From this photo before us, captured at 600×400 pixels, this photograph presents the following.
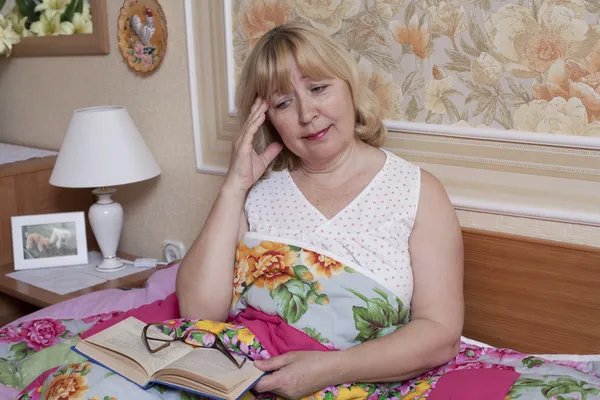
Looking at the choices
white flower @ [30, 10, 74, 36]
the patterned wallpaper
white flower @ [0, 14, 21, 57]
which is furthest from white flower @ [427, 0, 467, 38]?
white flower @ [0, 14, 21, 57]

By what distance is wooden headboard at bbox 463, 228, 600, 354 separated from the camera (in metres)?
1.57

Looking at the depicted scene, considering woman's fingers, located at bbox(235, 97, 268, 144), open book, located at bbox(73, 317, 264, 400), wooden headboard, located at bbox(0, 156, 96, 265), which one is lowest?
open book, located at bbox(73, 317, 264, 400)

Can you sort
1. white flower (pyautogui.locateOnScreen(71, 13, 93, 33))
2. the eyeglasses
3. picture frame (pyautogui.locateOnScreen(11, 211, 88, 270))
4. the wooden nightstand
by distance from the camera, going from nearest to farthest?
the eyeglasses
the wooden nightstand
picture frame (pyautogui.locateOnScreen(11, 211, 88, 270))
white flower (pyautogui.locateOnScreen(71, 13, 93, 33))

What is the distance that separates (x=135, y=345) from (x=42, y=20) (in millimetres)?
1730

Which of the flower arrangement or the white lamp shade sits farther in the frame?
the flower arrangement

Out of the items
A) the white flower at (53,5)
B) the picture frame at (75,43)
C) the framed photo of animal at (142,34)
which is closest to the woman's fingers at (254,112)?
the framed photo of animal at (142,34)

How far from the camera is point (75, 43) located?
8.60 feet

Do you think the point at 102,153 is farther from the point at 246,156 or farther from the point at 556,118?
the point at 556,118

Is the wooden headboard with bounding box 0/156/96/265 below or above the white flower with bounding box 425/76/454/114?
below

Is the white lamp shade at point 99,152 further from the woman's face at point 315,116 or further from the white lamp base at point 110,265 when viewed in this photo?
the woman's face at point 315,116

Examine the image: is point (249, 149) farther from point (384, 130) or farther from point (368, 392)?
point (368, 392)

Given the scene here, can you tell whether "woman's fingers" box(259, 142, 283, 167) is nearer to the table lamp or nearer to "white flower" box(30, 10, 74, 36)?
the table lamp

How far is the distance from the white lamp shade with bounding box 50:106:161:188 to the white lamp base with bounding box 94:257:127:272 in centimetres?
30

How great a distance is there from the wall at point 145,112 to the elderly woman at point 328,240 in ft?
2.10
